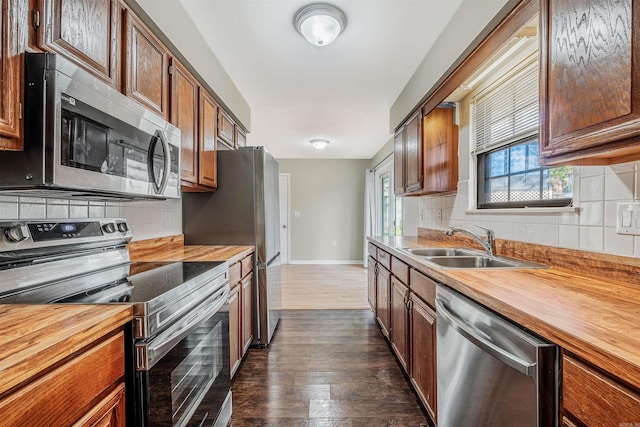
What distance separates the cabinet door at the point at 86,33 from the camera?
3.18ft

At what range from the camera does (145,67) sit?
1.53m

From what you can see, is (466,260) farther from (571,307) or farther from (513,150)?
(571,307)

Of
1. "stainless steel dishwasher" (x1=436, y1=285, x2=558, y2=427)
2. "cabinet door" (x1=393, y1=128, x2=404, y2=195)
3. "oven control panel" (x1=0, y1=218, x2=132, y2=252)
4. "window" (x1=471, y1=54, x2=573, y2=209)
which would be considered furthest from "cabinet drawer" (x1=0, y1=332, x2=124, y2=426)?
"cabinet door" (x1=393, y1=128, x2=404, y2=195)

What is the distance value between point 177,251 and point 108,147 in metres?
1.17

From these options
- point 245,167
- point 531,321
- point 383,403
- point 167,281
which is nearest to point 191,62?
point 245,167

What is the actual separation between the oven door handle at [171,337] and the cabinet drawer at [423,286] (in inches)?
42.6

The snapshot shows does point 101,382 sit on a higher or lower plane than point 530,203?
lower

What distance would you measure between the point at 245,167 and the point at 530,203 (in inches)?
79.4

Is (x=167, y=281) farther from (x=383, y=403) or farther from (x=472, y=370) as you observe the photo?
(x=383, y=403)

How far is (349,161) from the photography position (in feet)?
21.7

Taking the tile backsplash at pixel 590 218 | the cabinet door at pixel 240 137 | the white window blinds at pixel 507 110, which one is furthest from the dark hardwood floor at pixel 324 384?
the cabinet door at pixel 240 137

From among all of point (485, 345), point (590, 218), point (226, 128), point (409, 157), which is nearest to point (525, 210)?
point (590, 218)

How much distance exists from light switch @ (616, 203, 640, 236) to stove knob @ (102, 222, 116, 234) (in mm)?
2200

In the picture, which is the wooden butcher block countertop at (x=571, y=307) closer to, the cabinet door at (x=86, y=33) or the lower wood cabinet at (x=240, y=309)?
the lower wood cabinet at (x=240, y=309)
